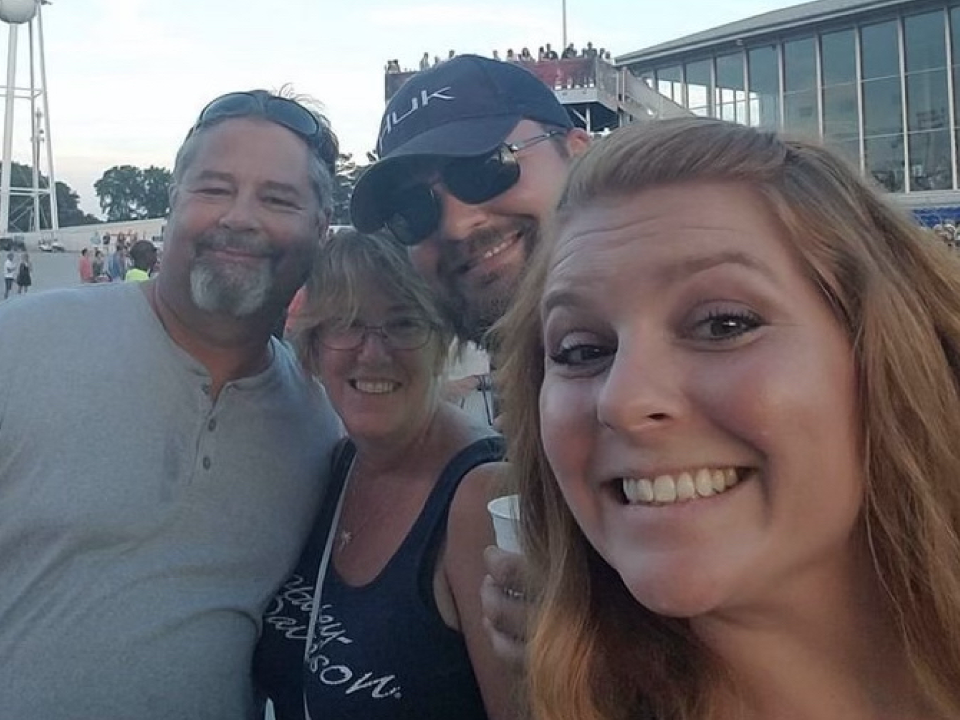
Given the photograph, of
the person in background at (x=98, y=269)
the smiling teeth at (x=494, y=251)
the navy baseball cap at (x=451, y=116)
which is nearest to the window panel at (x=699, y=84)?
the person in background at (x=98, y=269)

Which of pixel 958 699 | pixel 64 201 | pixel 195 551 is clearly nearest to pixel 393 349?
pixel 195 551

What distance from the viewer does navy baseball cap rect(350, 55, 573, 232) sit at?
2754mm

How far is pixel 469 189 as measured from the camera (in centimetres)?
275

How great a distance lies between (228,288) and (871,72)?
29.4m

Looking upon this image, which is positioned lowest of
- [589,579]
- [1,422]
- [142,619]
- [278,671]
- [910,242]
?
[278,671]

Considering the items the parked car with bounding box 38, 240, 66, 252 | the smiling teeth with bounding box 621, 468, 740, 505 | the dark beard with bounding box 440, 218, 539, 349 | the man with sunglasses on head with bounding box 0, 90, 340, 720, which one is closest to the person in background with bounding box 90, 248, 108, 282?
the parked car with bounding box 38, 240, 66, 252

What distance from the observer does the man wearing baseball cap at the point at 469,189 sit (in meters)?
2.72

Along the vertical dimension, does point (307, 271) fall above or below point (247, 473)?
above

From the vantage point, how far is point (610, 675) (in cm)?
170

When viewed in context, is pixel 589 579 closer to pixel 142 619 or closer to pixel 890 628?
pixel 890 628

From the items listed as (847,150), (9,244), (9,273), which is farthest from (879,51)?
(847,150)

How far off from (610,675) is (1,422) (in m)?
1.95

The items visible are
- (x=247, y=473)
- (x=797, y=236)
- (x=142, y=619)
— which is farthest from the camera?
(x=247, y=473)

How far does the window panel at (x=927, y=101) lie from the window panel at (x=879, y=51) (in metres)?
0.65
